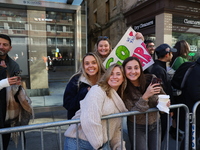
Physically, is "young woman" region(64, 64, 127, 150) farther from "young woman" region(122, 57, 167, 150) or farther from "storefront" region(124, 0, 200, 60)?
"storefront" region(124, 0, 200, 60)

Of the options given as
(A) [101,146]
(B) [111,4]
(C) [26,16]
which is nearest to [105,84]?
(A) [101,146]

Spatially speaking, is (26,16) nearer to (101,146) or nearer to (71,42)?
(71,42)

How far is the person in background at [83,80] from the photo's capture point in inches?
81.0

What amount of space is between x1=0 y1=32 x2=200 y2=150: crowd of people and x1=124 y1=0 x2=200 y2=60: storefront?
21.2 ft

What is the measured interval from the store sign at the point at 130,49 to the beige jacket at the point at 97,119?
3.42 feet

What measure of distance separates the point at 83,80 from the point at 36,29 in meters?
5.46

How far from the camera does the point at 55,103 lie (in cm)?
574

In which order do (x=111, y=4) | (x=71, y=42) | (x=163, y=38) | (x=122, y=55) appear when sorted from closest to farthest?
(x=122, y=55) → (x=71, y=42) → (x=163, y=38) → (x=111, y=4)

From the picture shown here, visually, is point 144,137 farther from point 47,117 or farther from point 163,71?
point 47,117

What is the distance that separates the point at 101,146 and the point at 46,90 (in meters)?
5.72

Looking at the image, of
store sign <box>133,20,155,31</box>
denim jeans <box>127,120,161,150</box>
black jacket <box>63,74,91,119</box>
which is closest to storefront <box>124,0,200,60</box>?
store sign <box>133,20,155,31</box>

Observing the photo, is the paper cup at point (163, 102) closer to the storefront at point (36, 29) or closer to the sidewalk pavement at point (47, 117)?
the sidewalk pavement at point (47, 117)

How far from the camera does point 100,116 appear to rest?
62.2 inches

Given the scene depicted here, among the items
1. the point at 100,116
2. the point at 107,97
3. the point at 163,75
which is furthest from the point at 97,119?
the point at 163,75
